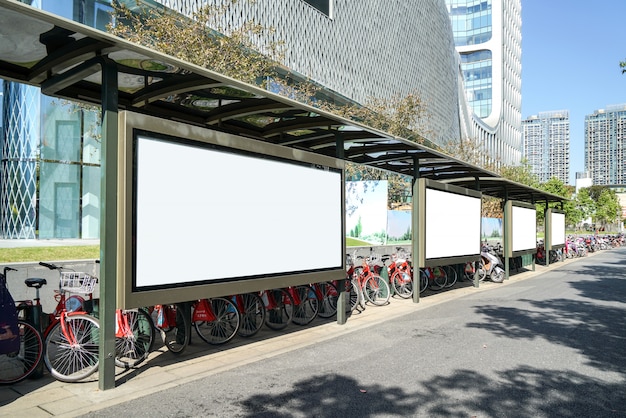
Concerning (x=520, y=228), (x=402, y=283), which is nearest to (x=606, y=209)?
(x=520, y=228)

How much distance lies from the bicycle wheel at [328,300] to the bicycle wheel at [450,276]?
5.55 metres

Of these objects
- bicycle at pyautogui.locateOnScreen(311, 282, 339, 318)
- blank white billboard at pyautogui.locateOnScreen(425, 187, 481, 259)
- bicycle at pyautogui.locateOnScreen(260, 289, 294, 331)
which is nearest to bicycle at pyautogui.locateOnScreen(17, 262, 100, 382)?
bicycle at pyautogui.locateOnScreen(260, 289, 294, 331)

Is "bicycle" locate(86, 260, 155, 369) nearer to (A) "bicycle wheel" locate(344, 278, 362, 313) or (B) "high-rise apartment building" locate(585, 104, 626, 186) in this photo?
(A) "bicycle wheel" locate(344, 278, 362, 313)

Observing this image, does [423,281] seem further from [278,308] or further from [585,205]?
[585,205]

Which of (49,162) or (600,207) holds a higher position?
(49,162)

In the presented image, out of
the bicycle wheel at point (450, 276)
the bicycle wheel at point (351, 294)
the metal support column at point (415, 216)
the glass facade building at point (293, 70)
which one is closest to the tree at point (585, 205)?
the glass facade building at point (293, 70)

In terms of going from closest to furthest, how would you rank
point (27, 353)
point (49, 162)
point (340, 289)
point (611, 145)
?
1. point (27, 353)
2. point (340, 289)
3. point (49, 162)
4. point (611, 145)

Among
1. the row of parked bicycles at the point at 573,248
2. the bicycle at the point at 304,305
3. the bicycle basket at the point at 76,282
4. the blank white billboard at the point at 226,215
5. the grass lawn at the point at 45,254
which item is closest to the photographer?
the blank white billboard at the point at 226,215

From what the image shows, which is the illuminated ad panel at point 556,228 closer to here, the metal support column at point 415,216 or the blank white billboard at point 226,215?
the metal support column at point 415,216

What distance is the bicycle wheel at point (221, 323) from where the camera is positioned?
Result: 6.71 metres

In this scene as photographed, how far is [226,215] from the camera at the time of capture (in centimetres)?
615

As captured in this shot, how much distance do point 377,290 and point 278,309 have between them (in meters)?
3.16

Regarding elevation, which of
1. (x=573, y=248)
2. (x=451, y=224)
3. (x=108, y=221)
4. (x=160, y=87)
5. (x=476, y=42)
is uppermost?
(x=476, y=42)

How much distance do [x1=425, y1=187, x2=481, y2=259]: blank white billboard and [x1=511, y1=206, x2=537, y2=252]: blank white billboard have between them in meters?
3.69
